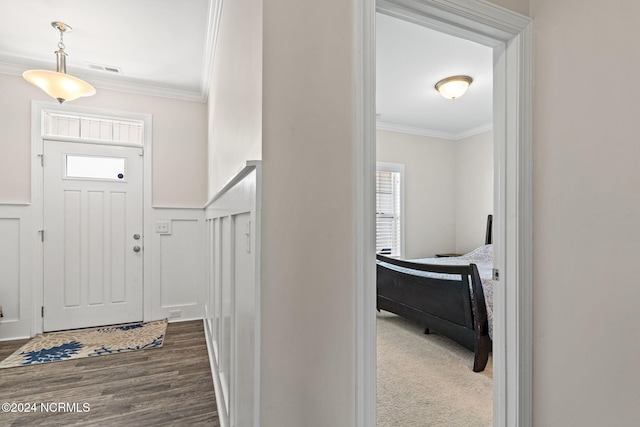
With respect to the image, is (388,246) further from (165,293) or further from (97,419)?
(97,419)

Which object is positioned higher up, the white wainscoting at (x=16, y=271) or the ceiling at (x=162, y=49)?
the ceiling at (x=162, y=49)

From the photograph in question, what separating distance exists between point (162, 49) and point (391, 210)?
3.70 meters

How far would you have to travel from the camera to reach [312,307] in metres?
0.96

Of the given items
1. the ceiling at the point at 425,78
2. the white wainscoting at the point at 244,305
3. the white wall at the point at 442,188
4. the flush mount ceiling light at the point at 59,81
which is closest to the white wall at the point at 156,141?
the flush mount ceiling light at the point at 59,81

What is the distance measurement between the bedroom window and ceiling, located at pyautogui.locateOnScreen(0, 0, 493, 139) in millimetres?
1317

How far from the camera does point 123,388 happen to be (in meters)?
2.03

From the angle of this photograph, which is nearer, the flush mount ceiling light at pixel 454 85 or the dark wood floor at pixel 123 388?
the dark wood floor at pixel 123 388

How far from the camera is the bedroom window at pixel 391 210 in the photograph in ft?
15.8

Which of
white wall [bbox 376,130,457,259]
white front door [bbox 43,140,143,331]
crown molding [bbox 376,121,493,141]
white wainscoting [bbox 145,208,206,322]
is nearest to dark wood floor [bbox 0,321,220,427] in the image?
white front door [bbox 43,140,143,331]

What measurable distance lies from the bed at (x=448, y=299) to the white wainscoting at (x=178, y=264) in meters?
2.21

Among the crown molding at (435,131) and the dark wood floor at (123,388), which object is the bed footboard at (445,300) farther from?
the crown molding at (435,131)

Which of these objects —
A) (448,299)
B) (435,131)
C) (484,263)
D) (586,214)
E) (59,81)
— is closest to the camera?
(586,214)

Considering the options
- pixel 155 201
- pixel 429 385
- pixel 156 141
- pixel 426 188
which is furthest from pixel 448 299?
pixel 156 141

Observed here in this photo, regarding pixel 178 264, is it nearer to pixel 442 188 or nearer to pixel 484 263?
pixel 484 263
